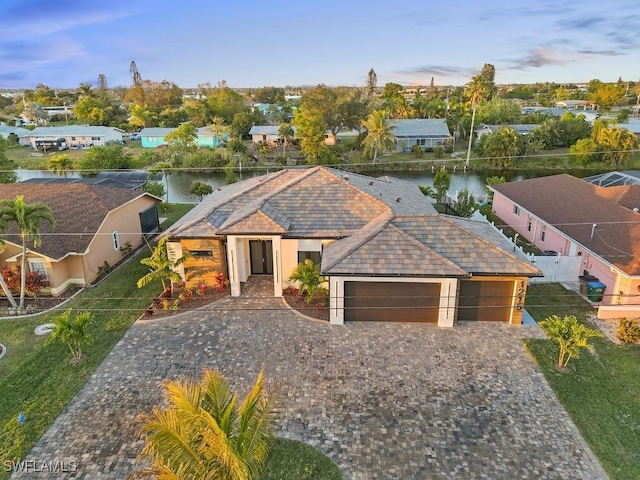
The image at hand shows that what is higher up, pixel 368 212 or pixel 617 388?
pixel 368 212

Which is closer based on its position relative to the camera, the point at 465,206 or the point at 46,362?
the point at 46,362

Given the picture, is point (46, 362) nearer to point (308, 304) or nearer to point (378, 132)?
point (308, 304)

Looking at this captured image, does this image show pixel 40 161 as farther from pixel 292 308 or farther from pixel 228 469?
pixel 228 469

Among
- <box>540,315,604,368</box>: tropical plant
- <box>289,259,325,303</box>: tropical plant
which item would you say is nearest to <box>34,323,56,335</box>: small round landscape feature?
<box>289,259,325,303</box>: tropical plant

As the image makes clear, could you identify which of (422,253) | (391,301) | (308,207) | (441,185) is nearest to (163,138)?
(441,185)

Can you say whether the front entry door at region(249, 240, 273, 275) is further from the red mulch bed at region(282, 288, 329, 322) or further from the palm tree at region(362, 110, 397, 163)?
the palm tree at region(362, 110, 397, 163)

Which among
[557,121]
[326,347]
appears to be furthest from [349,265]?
[557,121]
